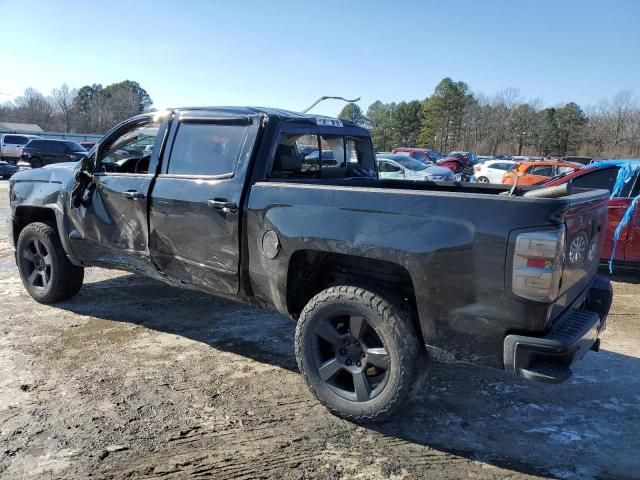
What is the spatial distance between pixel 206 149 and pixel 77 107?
373ft

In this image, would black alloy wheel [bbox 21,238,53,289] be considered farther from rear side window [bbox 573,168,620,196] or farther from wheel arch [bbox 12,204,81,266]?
rear side window [bbox 573,168,620,196]

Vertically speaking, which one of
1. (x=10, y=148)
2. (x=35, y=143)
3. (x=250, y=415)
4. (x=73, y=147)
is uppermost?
(x=35, y=143)

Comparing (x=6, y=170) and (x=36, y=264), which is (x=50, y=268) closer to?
(x=36, y=264)

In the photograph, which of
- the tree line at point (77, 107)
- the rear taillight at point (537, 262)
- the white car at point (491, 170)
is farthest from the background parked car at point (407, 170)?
the tree line at point (77, 107)

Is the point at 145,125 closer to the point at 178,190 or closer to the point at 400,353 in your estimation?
the point at 178,190

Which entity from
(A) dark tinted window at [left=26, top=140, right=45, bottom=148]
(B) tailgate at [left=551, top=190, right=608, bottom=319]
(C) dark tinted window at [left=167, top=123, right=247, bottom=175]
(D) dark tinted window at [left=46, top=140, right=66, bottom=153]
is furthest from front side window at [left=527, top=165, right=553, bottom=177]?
(A) dark tinted window at [left=26, top=140, right=45, bottom=148]

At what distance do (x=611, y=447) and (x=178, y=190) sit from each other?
10.9ft

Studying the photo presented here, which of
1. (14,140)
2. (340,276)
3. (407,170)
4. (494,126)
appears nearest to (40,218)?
(340,276)

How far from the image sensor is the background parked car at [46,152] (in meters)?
26.5

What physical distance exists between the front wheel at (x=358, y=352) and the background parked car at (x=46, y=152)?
2639 cm

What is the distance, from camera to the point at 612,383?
12.8ft

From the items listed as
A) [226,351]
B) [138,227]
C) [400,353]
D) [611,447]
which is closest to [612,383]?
[611,447]

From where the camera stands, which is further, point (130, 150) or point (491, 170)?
point (491, 170)

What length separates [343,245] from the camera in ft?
10.2
